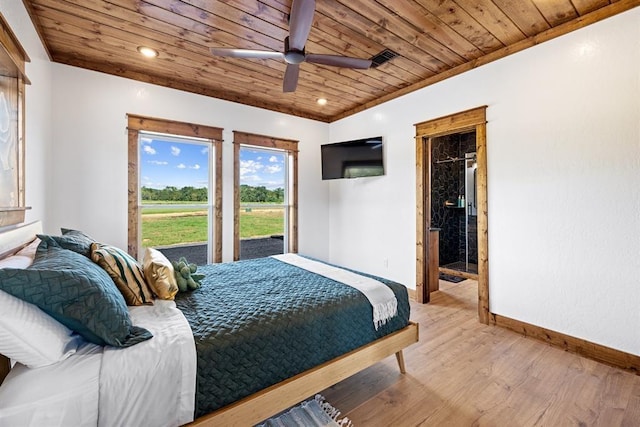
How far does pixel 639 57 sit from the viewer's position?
210 cm

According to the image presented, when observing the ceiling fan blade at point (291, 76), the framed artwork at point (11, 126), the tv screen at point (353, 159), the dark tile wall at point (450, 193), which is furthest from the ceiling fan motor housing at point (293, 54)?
the dark tile wall at point (450, 193)

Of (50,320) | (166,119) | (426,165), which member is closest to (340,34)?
(426,165)

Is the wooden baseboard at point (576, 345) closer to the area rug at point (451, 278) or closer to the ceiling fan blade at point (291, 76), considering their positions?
the area rug at point (451, 278)

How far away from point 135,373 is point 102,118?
120 inches

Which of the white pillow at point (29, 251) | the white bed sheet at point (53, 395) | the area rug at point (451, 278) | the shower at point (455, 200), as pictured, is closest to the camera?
the white bed sheet at point (53, 395)

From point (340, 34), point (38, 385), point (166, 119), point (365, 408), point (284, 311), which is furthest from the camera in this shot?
point (166, 119)

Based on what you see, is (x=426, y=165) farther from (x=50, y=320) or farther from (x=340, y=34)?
(x=50, y=320)

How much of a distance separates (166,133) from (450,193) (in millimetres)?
4984

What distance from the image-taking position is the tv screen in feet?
13.4

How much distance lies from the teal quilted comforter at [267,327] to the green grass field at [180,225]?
1705mm

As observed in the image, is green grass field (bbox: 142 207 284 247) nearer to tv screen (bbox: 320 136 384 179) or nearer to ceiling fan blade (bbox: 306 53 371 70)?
tv screen (bbox: 320 136 384 179)

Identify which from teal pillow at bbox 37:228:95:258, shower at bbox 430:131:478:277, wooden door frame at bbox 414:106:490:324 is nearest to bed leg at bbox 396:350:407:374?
wooden door frame at bbox 414:106:490:324

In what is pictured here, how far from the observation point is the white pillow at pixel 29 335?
0.99 metres

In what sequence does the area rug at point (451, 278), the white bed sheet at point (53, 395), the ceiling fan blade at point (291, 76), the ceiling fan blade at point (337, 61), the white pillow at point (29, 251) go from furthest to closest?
the area rug at point (451, 278)
the ceiling fan blade at point (291, 76)
the ceiling fan blade at point (337, 61)
the white pillow at point (29, 251)
the white bed sheet at point (53, 395)
